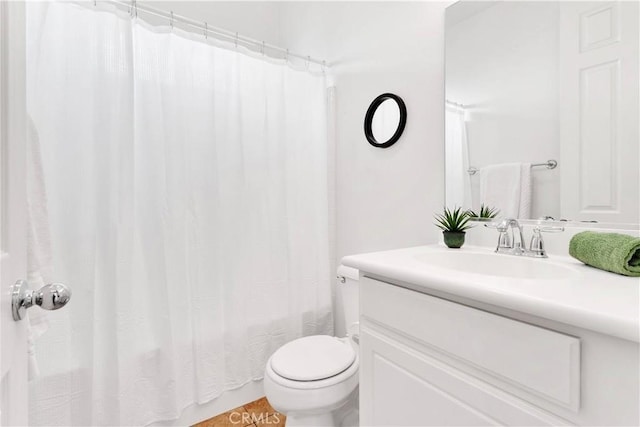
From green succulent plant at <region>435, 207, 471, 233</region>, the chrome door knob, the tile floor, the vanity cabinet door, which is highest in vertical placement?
green succulent plant at <region>435, 207, 471, 233</region>

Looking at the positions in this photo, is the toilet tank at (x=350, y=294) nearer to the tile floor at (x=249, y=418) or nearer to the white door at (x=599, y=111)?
the tile floor at (x=249, y=418)

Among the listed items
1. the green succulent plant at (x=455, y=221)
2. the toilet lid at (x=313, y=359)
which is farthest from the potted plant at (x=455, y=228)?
the toilet lid at (x=313, y=359)

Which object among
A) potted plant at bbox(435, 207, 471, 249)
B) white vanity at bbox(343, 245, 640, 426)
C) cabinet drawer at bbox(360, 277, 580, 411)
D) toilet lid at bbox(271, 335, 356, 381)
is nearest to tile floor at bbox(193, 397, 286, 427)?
toilet lid at bbox(271, 335, 356, 381)

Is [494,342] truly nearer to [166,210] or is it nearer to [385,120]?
[385,120]

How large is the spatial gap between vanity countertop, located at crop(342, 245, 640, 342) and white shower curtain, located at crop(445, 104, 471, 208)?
1.37ft

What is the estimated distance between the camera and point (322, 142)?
188 cm

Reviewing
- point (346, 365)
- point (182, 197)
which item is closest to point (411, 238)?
point (346, 365)

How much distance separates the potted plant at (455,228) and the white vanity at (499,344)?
0.18 metres

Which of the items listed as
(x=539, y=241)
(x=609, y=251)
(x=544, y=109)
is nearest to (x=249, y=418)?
(x=539, y=241)

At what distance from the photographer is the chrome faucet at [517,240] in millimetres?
1008

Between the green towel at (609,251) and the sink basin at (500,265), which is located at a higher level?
the green towel at (609,251)

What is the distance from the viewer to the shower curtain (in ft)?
3.91

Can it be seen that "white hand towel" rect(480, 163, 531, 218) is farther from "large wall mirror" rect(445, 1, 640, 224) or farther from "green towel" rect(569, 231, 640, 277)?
"green towel" rect(569, 231, 640, 277)

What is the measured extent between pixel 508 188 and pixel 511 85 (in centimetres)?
36
